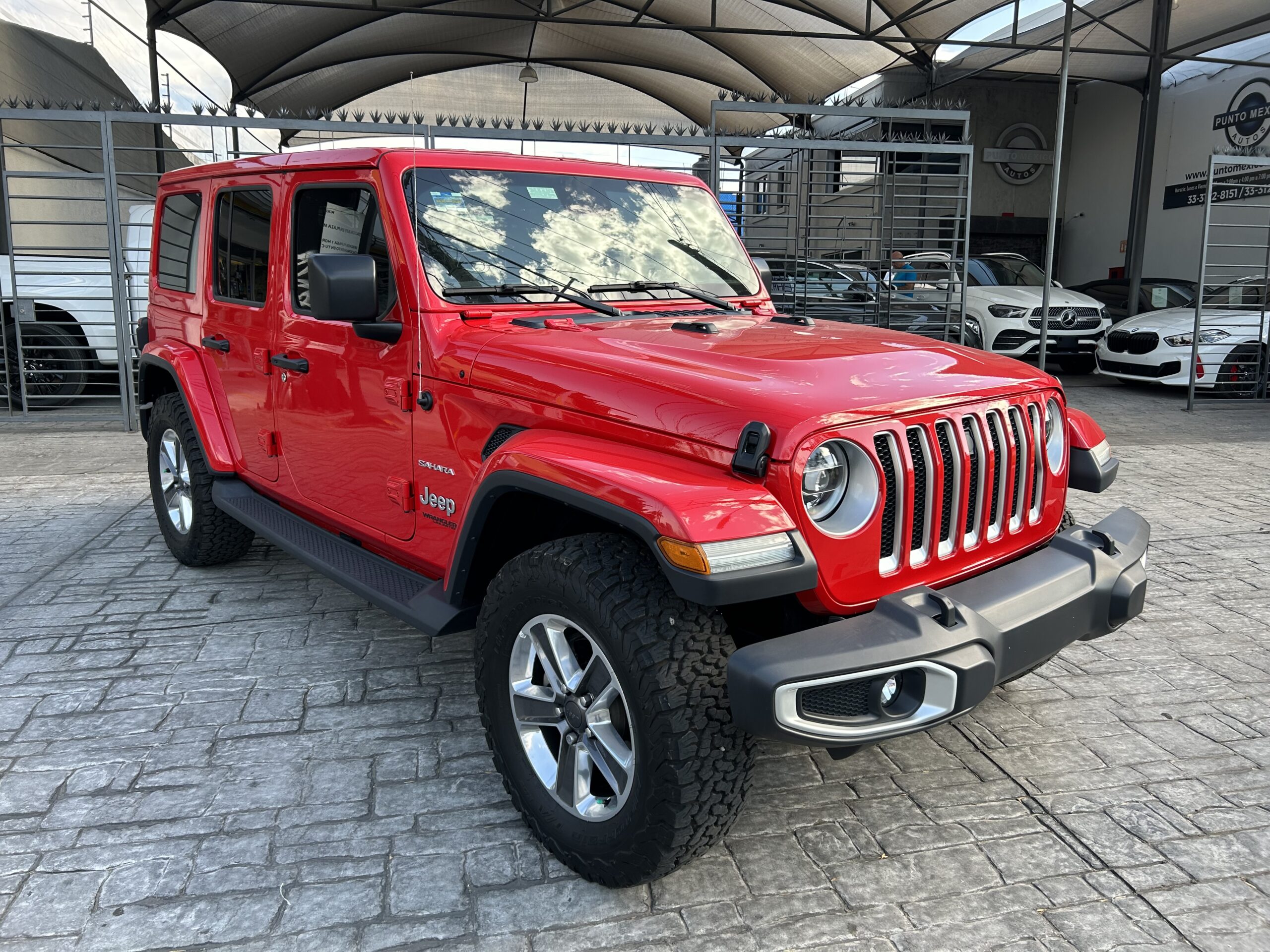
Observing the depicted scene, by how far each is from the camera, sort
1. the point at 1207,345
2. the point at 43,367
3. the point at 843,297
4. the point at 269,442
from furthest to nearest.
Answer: the point at 1207,345
the point at 843,297
the point at 43,367
the point at 269,442

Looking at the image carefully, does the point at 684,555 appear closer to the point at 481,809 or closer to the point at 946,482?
the point at 946,482

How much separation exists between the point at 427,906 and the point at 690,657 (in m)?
0.97

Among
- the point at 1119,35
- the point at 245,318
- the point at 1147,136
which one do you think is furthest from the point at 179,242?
the point at 1147,136

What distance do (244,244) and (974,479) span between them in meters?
3.31

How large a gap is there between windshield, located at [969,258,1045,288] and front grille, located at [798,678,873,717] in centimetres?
1305

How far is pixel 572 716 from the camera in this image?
2529 mm

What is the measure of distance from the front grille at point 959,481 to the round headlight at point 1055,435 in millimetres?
165

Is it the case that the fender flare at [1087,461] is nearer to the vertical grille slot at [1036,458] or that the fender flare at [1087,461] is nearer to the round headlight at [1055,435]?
the round headlight at [1055,435]

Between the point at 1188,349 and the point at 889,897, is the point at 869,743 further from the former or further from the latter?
the point at 1188,349

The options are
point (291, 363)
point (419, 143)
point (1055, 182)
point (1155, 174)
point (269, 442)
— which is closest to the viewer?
point (291, 363)

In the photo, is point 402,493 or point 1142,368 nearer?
point 402,493

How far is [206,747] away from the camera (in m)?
3.23

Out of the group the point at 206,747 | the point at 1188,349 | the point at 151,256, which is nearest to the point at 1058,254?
the point at 1188,349

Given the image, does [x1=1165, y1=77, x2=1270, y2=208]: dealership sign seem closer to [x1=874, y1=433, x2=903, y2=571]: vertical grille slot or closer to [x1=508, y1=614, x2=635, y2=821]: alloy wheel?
[x1=874, y1=433, x2=903, y2=571]: vertical grille slot
